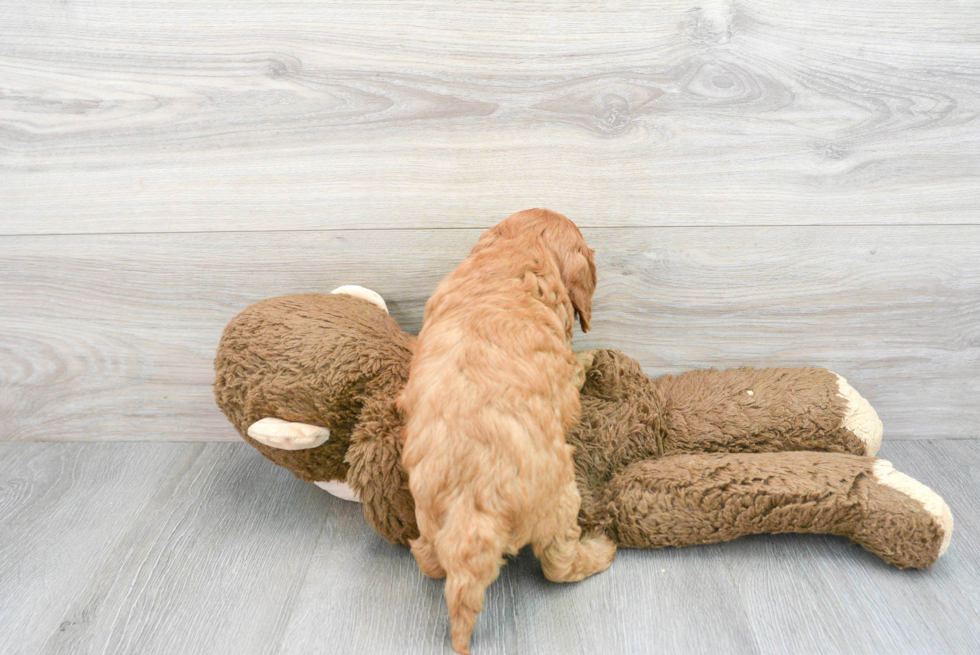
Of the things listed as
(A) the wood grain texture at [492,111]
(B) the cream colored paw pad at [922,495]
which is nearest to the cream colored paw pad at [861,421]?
(B) the cream colored paw pad at [922,495]

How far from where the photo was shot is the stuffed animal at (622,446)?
0.96m

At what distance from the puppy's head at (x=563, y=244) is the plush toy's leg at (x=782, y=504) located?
29 cm

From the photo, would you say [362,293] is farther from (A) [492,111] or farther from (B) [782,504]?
(B) [782,504]

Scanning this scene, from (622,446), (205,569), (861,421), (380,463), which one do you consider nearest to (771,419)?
(861,421)

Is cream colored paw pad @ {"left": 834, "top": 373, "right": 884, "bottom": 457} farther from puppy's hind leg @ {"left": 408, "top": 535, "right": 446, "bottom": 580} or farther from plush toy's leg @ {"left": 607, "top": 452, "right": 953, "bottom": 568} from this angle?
puppy's hind leg @ {"left": 408, "top": 535, "right": 446, "bottom": 580}

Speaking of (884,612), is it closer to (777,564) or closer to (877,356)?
(777,564)

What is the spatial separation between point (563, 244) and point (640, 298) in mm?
296

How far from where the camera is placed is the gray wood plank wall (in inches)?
42.0

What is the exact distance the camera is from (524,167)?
1.12 meters

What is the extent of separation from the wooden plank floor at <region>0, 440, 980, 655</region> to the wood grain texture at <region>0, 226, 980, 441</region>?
23 centimetres

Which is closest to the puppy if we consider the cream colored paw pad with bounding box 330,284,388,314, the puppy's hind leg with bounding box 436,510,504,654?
the puppy's hind leg with bounding box 436,510,504,654

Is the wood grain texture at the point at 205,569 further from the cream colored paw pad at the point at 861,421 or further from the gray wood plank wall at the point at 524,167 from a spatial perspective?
the cream colored paw pad at the point at 861,421

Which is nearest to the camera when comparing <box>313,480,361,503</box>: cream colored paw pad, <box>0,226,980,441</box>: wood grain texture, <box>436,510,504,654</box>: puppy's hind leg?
<box>436,510,504,654</box>: puppy's hind leg

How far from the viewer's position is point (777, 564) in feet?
3.26
